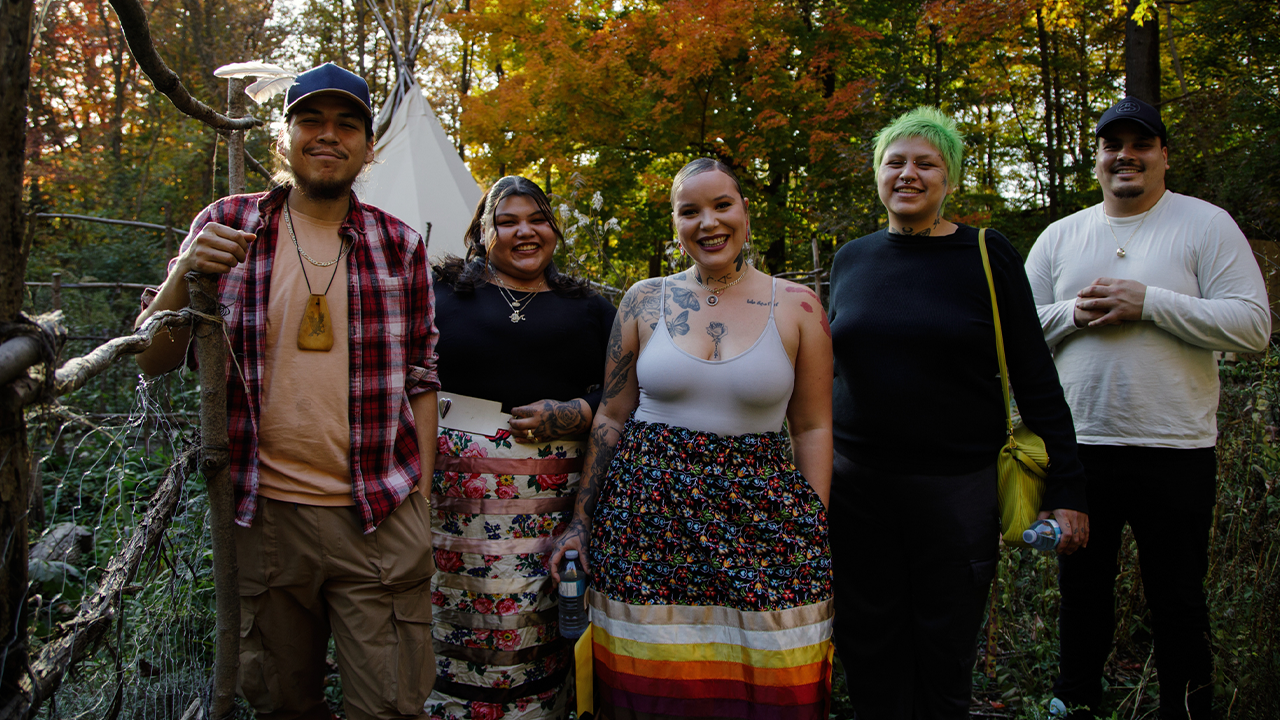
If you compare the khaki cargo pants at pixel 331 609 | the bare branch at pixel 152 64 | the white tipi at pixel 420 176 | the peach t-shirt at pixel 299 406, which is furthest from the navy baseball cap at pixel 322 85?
the white tipi at pixel 420 176

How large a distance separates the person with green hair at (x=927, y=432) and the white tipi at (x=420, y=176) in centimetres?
508

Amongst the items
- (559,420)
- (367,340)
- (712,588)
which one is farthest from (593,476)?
(367,340)

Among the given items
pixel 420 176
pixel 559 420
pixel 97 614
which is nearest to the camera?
pixel 97 614

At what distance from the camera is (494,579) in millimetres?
2053

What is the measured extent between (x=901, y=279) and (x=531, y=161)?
708 centimetres

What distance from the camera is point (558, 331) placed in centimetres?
219

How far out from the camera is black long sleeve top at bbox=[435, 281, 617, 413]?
7.01 ft

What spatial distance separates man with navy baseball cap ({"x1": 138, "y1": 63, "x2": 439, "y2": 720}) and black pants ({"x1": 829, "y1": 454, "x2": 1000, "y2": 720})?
126 cm

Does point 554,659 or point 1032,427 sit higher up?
point 1032,427

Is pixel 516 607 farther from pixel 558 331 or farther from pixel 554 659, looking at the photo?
pixel 558 331

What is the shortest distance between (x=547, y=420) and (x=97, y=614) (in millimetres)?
1116

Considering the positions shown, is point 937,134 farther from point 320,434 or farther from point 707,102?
point 707,102

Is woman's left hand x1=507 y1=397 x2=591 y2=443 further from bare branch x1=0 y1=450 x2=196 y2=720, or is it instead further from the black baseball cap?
the black baseball cap

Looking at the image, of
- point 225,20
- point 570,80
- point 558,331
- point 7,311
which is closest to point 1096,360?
point 558,331
